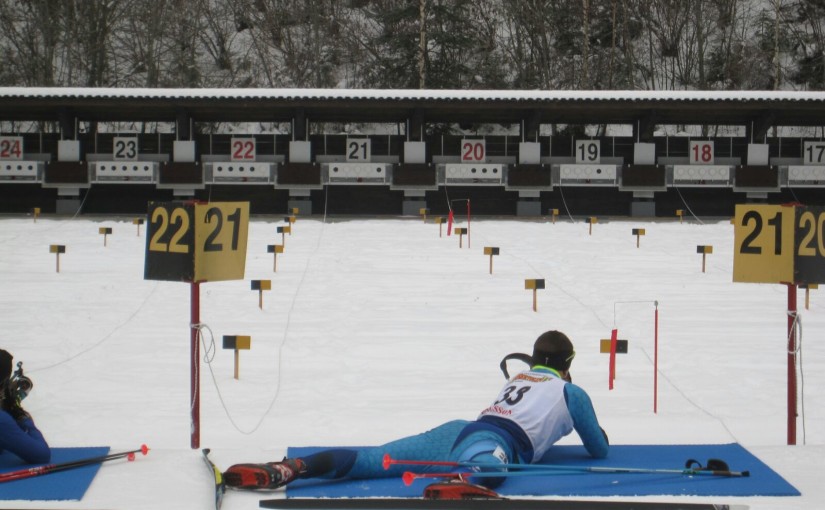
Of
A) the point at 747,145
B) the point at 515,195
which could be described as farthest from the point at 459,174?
the point at 747,145

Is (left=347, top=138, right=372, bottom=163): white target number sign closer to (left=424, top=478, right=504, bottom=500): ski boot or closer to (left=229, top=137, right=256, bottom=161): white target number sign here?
(left=229, top=137, right=256, bottom=161): white target number sign

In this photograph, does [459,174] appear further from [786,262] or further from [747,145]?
[786,262]

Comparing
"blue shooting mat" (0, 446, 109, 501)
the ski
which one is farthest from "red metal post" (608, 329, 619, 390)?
"blue shooting mat" (0, 446, 109, 501)

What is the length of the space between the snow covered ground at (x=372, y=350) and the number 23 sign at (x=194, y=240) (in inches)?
48.0

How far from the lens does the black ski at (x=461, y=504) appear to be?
423 cm

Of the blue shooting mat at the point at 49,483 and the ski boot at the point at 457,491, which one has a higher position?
the ski boot at the point at 457,491

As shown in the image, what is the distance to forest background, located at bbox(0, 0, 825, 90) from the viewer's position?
42.0m

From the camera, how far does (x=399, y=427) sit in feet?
24.7

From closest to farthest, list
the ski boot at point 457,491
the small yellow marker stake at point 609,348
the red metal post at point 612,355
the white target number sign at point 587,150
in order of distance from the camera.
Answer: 1. the ski boot at point 457,491
2. the red metal post at point 612,355
3. the small yellow marker stake at point 609,348
4. the white target number sign at point 587,150

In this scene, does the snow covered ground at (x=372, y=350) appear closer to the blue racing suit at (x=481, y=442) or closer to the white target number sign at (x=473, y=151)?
the blue racing suit at (x=481, y=442)

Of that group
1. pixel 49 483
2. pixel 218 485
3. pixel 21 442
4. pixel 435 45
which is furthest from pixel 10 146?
pixel 218 485

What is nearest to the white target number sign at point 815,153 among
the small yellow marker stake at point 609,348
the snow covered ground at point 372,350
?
the snow covered ground at point 372,350

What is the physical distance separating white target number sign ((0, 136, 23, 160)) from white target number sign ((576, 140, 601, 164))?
17.6 m

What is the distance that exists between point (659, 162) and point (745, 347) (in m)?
19.2
